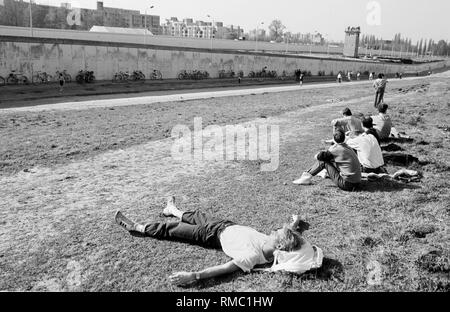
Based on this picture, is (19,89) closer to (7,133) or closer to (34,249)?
(7,133)

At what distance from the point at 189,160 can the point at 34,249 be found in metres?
4.65

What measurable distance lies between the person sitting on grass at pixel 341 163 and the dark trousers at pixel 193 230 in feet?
8.83

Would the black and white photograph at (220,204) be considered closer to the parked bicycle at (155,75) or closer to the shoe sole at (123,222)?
the shoe sole at (123,222)

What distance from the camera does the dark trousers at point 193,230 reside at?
4.97 meters

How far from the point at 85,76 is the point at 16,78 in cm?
446

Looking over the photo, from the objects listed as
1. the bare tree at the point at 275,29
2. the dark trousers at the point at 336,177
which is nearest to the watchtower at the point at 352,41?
the bare tree at the point at 275,29

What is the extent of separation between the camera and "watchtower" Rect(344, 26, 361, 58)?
92.8 metres

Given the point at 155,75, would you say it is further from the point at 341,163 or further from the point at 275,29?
the point at 275,29

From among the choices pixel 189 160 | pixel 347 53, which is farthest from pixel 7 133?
pixel 347 53

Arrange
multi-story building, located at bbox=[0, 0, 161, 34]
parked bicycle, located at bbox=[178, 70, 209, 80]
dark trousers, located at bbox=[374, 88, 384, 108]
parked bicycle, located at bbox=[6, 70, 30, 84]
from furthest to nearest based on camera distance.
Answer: multi-story building, located at bbox=[0, 0, 161, 34], parked bicycle, located at bbox=[178, 70, 209, 80], parked bicycle, located at bbox=[6, 70, 30, 84], dark trousers, located at bbox=[374, 88, 384, 108]

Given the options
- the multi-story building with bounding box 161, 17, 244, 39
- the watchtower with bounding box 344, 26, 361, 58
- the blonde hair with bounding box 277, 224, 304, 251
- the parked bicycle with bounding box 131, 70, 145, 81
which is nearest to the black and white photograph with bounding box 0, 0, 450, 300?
the blonde hair with bounding box 277, 224, 304, 251

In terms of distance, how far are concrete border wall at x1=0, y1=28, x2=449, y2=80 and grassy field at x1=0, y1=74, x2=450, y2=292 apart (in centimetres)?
1410

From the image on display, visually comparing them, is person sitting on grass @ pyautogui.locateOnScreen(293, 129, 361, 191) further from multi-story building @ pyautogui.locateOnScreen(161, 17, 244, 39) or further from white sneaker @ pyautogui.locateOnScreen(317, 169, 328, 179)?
multi-story building @ pyautogui.locateOnScreen(161, 17, 244, 39)

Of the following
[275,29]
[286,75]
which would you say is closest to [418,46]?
[275,29]
